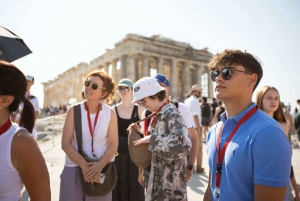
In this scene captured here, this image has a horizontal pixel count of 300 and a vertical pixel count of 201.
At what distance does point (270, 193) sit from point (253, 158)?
224 millimetres

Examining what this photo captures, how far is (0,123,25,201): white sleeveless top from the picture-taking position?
63.8 inches

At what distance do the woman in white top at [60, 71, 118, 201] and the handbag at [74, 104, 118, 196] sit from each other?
0.05 meters

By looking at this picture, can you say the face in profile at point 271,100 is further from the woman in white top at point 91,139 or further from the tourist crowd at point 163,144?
the woman in white top at point 91,139

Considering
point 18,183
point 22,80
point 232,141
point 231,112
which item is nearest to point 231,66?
point 231,112

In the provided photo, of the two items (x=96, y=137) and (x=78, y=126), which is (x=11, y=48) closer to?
(x=78, y=126)

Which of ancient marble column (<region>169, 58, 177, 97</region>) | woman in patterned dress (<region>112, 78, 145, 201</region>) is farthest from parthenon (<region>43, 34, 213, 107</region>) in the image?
woman in patterned dress (<region>112, 78, 145, 201</region>)

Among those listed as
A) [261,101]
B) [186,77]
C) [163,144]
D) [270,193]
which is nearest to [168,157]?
[163,144]

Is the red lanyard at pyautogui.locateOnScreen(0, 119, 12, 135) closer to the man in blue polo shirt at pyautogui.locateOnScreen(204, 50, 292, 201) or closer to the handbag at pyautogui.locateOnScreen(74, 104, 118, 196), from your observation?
the handbag at pyautogui.locateOnScreen(74, 104, 118, 196)

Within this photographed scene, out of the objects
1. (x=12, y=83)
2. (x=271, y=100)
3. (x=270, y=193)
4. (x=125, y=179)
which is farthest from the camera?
(x=125, y=179)

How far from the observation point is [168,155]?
246 centimetres

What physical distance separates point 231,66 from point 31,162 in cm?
161

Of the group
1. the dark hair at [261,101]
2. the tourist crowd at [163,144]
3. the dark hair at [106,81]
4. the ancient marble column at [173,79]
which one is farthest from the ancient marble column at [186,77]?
the dark hair at [106,81]

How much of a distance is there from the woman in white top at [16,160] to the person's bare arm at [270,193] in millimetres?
1424

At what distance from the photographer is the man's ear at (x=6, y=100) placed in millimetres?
1727
